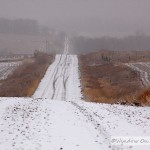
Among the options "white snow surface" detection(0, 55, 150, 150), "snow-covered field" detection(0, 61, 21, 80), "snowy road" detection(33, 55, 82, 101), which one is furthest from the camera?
"snow-covered field" detection(0, 61, 21, 80)

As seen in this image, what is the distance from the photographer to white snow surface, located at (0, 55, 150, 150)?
→ 51.9 ft

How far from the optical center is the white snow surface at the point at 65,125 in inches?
623

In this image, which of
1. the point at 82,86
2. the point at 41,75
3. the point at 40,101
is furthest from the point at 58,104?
the point at 41,75

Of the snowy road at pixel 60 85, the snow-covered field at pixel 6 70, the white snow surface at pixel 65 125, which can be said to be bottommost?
the snow-covered field at pixel 6 70

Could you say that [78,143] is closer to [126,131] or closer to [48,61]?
[126,131]

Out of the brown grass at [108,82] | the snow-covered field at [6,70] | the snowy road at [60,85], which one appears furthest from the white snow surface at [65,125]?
the snow-covered field at [6,70]

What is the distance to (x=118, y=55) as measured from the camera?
121 metres

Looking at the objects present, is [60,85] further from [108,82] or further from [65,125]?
[65,125]

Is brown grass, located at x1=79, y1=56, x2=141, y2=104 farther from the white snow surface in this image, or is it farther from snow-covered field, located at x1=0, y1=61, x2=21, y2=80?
snow-covered field, located at x1=0, y1=61, x2=21, y2=80

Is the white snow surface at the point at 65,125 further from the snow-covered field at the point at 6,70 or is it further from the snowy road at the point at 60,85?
the snow-covered field at the point at 6,70

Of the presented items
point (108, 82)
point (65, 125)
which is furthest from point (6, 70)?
point (65, 125)

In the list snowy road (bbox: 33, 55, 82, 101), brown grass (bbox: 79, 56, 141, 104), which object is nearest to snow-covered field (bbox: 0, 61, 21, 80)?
snowy road (bbox: 33, 55, 82, 101)

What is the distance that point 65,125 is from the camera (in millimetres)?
19812

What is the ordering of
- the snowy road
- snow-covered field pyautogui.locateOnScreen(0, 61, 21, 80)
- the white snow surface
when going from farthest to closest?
1. snow-covered field pyautogui.locateOnScreen(0, 61, 21, 80)
2. the snowy road
3. the white snow surface
